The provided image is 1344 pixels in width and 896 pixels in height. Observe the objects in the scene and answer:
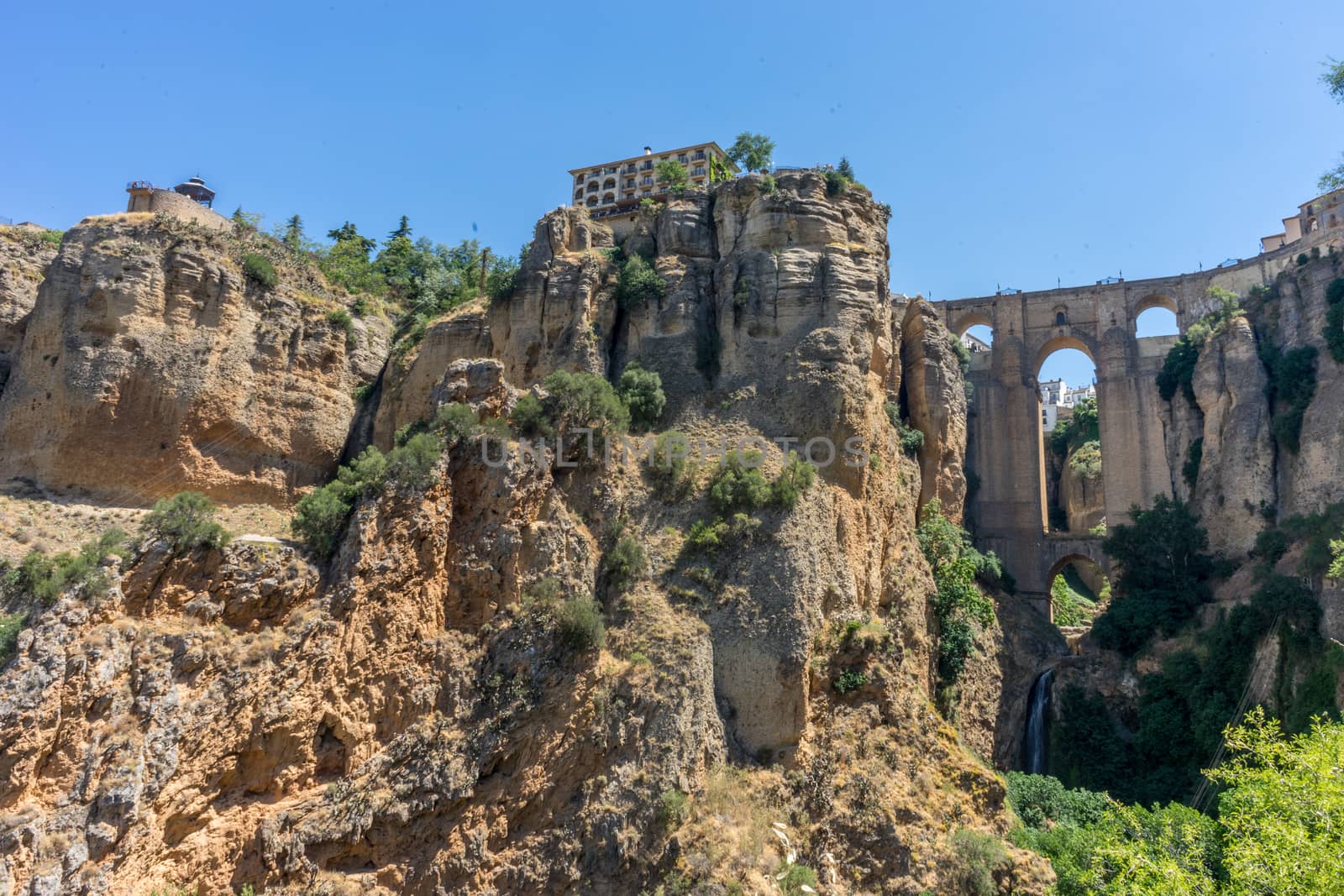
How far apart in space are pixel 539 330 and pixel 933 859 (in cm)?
1670

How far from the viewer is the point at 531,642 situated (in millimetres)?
21719

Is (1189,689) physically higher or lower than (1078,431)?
lower

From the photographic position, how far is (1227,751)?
29.2m

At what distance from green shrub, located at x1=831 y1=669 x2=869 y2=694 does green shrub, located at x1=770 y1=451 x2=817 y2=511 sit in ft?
13.1

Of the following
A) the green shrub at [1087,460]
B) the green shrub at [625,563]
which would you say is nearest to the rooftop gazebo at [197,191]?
the green shrub at [625,563]

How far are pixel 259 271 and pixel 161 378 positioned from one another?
4.11 metres

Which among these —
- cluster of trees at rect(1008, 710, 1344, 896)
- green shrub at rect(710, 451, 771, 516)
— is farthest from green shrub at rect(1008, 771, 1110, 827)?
green shrub at rect(710, 451, 771, 516)

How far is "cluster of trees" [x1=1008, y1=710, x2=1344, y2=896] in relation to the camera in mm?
13617

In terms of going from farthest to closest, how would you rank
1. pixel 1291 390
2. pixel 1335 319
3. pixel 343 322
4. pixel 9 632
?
pixel 1291 390, pixel 1335 319, pixel 343 322, pixel 9 632

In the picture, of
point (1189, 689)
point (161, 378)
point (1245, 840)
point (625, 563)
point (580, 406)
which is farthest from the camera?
point (1189, 689)

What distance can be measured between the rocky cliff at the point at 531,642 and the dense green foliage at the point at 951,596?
4.21ft

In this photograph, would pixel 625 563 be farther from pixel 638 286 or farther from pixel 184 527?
pixel 184 527

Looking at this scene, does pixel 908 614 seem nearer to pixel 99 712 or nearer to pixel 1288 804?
pixel 1288 804

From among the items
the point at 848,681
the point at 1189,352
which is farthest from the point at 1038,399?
the point at 848,681
